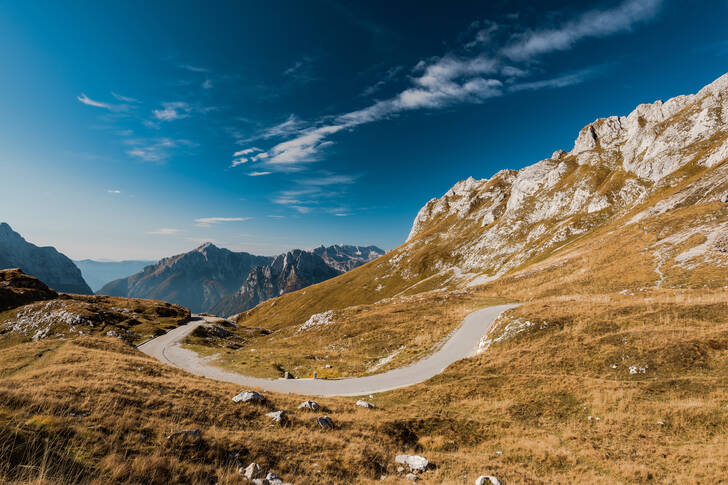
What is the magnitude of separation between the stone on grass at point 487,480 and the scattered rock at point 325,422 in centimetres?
785

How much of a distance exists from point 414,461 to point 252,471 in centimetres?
719

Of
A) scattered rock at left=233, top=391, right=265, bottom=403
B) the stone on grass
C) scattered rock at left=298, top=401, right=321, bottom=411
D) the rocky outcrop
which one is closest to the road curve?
scattered rock at left=298, top=401, right=321, bottom=411

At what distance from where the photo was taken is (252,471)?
31.7ft

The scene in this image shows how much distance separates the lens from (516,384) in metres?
22.9

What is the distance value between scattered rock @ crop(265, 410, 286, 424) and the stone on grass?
31.9 feet

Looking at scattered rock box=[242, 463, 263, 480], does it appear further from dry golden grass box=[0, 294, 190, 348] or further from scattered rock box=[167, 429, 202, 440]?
dry golden grass box=[0, 294, 190, 348]

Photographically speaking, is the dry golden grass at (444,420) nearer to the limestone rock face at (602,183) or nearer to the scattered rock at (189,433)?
the scattered rock at (189,433)

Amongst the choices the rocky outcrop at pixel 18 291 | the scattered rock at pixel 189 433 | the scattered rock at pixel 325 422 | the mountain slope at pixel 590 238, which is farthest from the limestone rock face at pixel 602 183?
the rocky outcrop at pixel 18 291

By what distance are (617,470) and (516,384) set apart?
10369 mm

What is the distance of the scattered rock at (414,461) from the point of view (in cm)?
1229

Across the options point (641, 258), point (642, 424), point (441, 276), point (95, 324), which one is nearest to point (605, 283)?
point (641, 258)

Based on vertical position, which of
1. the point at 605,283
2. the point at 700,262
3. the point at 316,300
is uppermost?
the point at 700,262

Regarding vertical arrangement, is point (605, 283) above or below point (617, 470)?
above

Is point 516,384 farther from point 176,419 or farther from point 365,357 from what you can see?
point 176,419
